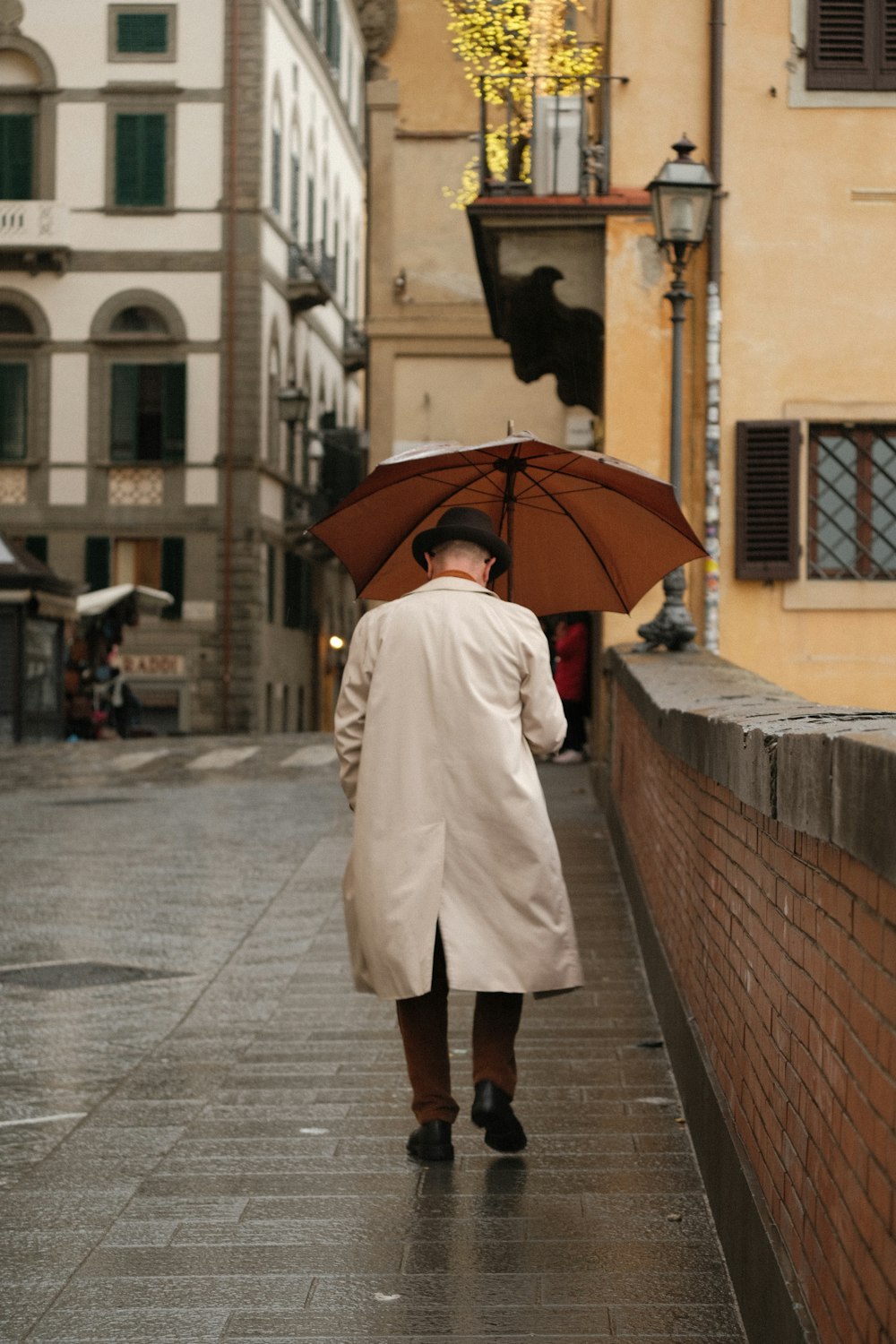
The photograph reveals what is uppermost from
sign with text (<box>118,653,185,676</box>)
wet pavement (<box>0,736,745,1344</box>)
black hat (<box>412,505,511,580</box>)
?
black hat (<box>412,505,511,580</box>)

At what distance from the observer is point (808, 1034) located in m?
3.51

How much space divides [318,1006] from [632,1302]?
3802 mm

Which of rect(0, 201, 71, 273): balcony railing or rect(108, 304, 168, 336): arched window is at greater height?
rect(0, 201, 71, 273): balcony railing

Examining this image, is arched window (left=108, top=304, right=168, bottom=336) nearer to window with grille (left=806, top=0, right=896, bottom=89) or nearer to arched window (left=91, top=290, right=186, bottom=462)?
→ arched window (left=91, top=290, right=186, bottom=462)

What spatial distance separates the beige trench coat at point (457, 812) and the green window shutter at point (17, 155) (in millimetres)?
41461

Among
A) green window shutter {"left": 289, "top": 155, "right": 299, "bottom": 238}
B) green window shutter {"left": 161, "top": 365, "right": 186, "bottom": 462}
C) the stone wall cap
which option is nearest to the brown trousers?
the stone wall cap

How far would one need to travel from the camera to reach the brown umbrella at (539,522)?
263 inches

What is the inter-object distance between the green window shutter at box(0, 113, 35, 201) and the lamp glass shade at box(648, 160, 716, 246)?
111 ft

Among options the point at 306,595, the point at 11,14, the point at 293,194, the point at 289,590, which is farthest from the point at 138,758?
the point at 306,595

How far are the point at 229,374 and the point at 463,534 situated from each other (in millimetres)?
39345

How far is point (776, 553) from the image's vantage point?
1579cm

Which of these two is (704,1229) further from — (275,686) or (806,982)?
(275,686)

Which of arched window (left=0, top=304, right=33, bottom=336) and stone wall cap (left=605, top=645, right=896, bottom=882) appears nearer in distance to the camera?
stone wall cap (left=605, top=645, right=896, bottom=882)

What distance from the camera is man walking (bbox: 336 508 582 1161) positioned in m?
5.59
